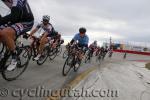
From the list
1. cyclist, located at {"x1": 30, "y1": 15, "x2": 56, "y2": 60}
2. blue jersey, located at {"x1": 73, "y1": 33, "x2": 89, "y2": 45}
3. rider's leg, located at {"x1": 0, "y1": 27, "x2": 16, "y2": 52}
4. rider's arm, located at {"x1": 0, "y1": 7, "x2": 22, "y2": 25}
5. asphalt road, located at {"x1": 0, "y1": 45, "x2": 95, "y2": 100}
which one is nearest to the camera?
rider's arm, located at {"x1": 0, "y1": 7, "x2": 22, "y2": 25}

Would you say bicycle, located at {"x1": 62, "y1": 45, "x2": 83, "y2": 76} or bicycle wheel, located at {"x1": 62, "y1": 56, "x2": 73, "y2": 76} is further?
bicycle, located at {"x1": 62, "y1": 45, "x2": 83, "y2": 76}

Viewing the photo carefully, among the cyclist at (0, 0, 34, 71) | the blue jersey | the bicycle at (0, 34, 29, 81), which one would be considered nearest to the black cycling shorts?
the cyclist at (0, 0, 34, 71)

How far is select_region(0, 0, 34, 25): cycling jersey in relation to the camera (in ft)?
22.2

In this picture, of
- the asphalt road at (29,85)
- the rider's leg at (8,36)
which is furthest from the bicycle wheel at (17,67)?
the rider's leg at (8,36)

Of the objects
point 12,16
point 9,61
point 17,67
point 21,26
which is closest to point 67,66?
point 17,67

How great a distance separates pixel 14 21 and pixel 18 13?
25 centimetres

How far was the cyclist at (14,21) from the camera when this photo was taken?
6.80 m

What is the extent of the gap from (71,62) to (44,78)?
268 cm

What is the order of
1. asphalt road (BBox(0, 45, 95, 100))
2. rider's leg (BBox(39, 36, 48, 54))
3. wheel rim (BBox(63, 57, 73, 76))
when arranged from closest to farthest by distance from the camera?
asphalt road (BBox(0, 45, 95, 100)) → wheel rim (BBox(63, 57, 73, 76)) → rider's leg (BBox(39, 36, 48, 54))

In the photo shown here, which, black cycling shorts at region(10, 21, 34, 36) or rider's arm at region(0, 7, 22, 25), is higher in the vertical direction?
rider's arm at region(0, 7, 22, 25)

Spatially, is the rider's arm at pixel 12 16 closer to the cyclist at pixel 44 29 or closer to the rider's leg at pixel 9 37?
the rider's leg at pixel 9 37

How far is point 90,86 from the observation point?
9844mm

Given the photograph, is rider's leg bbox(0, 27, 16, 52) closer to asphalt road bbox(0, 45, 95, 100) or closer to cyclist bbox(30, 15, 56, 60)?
asphalt road bbox(0, 45, 95, 100)

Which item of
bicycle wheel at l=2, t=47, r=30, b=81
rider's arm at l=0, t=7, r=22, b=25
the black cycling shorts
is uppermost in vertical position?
rider's arm at l=0, t=7, r=22, b=25
